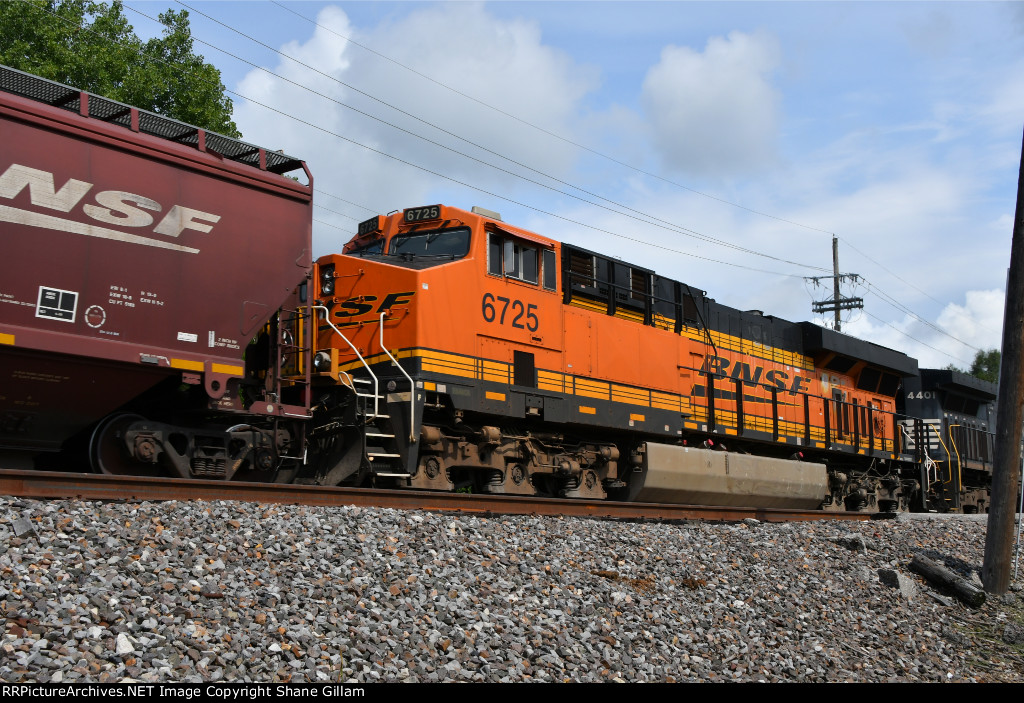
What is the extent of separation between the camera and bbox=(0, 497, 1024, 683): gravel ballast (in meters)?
4.34

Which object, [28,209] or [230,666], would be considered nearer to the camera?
[230,666]

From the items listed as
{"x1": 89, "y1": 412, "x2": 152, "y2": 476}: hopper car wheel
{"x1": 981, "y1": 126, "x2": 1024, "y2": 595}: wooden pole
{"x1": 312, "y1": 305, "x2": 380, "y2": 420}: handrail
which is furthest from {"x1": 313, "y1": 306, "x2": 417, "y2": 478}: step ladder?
{"x1": 981, "y1": 126, "x2": 1024, "y2": 595}: wooden pole

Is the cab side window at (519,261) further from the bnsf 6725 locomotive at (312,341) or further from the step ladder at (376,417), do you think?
the step ladder at (376,417)

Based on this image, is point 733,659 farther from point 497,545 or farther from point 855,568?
point 855,568

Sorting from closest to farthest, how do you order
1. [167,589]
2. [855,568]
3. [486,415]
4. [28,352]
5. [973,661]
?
[167,589] → [28,352] → [973,661] → [855,568] → [486,415]

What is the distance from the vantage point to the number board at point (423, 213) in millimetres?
10836

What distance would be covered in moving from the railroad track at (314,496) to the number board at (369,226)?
172 inches

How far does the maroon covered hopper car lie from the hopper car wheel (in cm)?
1

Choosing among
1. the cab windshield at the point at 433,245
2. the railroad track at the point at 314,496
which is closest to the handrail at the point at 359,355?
the cab windshield at the point at 433,245

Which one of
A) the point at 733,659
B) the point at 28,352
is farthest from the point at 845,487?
the point at 28,352

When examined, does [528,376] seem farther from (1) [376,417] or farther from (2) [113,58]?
(2) [113,58]

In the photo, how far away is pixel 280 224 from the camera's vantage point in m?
8.79
